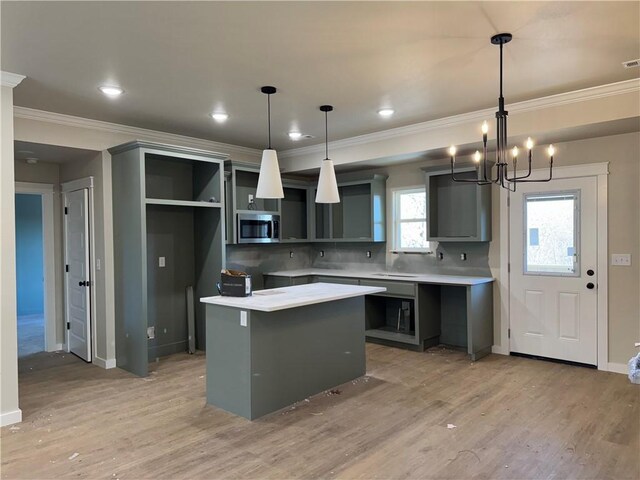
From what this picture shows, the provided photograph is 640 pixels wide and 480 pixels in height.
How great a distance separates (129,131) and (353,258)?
3435 mm

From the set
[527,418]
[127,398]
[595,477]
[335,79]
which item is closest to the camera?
[595,477]

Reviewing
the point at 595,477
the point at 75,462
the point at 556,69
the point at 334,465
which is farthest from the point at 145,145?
the point at 595,477

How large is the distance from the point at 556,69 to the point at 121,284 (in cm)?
450

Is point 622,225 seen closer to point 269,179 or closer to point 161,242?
point 269,179

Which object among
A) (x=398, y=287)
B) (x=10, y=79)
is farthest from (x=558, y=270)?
(x=10, y=79)

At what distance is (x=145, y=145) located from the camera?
14.8 feet

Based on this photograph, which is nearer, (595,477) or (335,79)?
(595,477)

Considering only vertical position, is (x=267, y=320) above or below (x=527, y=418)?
above

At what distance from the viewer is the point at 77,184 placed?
524 centimetres

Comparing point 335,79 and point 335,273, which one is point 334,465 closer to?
point 335,79

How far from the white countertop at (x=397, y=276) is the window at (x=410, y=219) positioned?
0.41 m

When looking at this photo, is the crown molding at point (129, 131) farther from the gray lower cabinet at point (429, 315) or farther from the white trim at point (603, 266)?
the white trim at point (603, 266)

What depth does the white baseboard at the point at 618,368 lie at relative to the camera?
441 cm

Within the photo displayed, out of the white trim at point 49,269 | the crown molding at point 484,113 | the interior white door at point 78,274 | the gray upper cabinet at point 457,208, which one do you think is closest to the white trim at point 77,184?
the interior white door at point 78,274
